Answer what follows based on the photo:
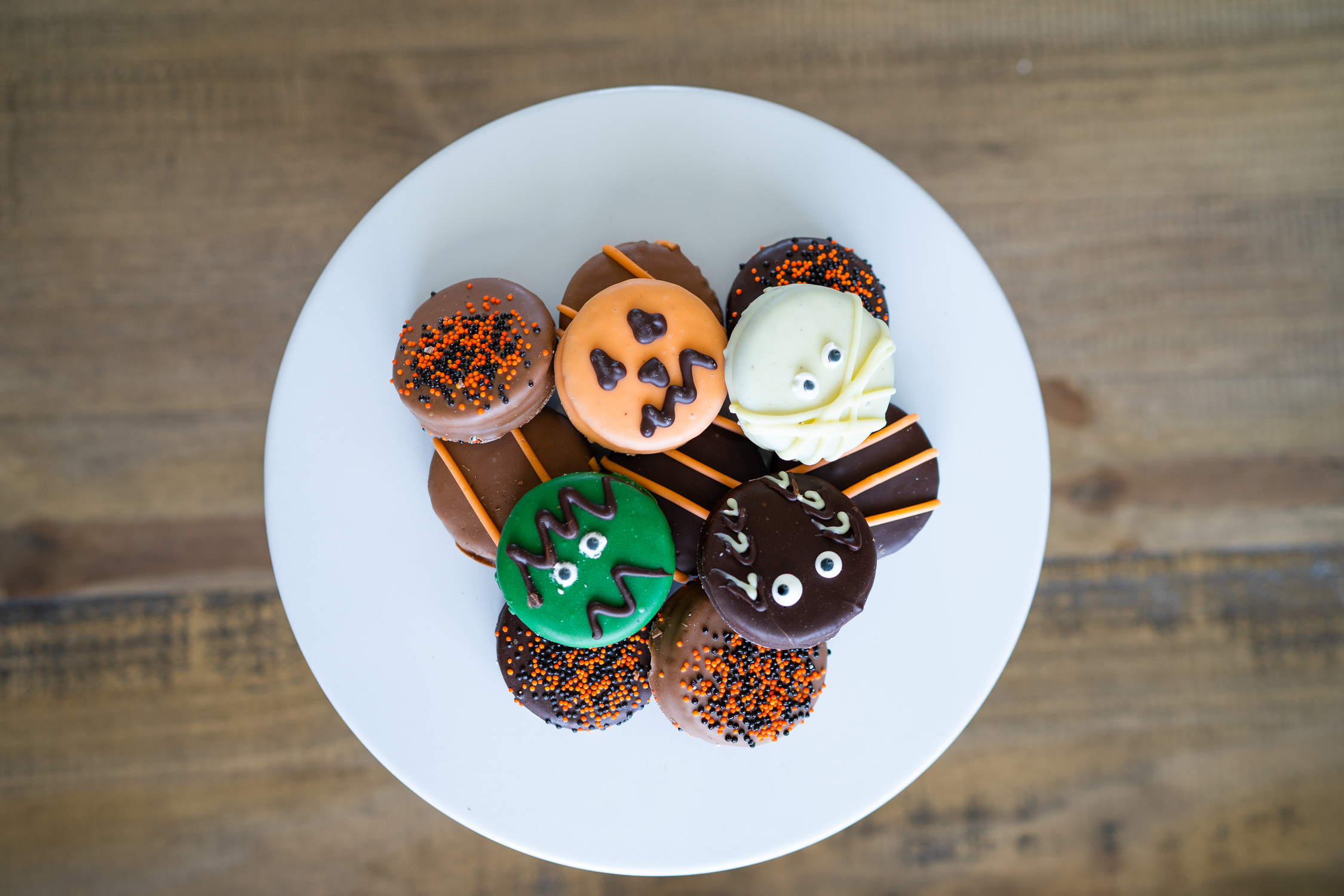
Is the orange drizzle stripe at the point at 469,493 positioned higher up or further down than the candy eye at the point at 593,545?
higher up

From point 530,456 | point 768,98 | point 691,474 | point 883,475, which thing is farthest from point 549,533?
point 768,98

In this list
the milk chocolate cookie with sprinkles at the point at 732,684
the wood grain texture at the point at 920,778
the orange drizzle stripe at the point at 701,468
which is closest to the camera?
the milk chocolate cookie with sprinkles at the point at 732,684

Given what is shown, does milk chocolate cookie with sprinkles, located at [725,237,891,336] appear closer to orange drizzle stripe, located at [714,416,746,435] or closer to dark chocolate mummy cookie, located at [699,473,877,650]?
orange drizzle stripe, located at [714,416,746,435]

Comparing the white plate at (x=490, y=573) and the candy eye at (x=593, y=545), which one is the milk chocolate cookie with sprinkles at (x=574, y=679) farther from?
the candy eye at (x=593, y=545)

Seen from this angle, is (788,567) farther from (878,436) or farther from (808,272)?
(808,272)

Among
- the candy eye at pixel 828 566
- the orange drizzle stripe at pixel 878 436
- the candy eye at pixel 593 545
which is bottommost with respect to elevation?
the candy eye at pixel 828 566

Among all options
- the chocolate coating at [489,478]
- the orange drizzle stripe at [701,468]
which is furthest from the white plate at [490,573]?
the orange drizzle stripe at [701,468]

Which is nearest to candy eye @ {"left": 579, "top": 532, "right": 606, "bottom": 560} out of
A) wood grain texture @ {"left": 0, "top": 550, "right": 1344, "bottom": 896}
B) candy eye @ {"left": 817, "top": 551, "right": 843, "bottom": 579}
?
candy eye @ {"left": 817, "top": 551, "right": 843, "bottom": 579}
